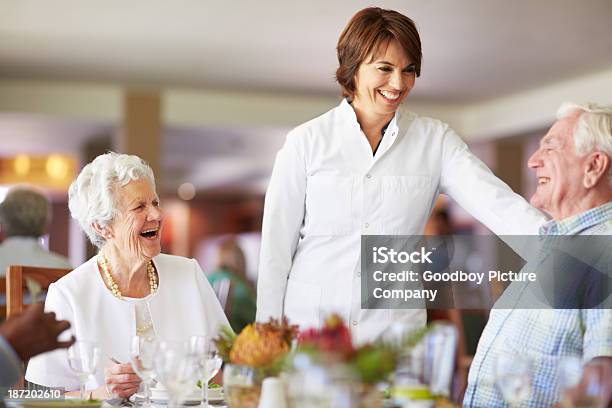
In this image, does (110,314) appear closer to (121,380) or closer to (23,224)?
(121,380)

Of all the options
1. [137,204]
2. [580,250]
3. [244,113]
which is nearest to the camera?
[580,250]

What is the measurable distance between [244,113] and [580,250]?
26.0 feet

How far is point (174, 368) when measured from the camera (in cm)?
158

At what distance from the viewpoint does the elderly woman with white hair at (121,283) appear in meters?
2.33

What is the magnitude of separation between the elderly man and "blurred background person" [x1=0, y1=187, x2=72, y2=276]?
2.74 meters

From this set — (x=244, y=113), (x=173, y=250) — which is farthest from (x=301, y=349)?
(x=173, y=250)

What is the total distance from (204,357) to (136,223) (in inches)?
33.5

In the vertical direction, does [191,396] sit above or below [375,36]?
below

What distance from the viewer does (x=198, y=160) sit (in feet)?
44.5

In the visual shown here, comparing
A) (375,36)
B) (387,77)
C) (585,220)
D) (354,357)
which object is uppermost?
(375,36)

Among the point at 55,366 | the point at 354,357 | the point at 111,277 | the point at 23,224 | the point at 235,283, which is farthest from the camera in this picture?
the point at 235,283

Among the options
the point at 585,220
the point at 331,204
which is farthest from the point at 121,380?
the point at 585,220

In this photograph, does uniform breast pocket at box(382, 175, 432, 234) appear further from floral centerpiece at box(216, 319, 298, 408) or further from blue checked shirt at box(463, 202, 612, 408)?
floral centerpiece at box(216, 319, 298, 408)

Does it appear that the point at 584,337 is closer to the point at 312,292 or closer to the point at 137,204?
the point at 312,292
